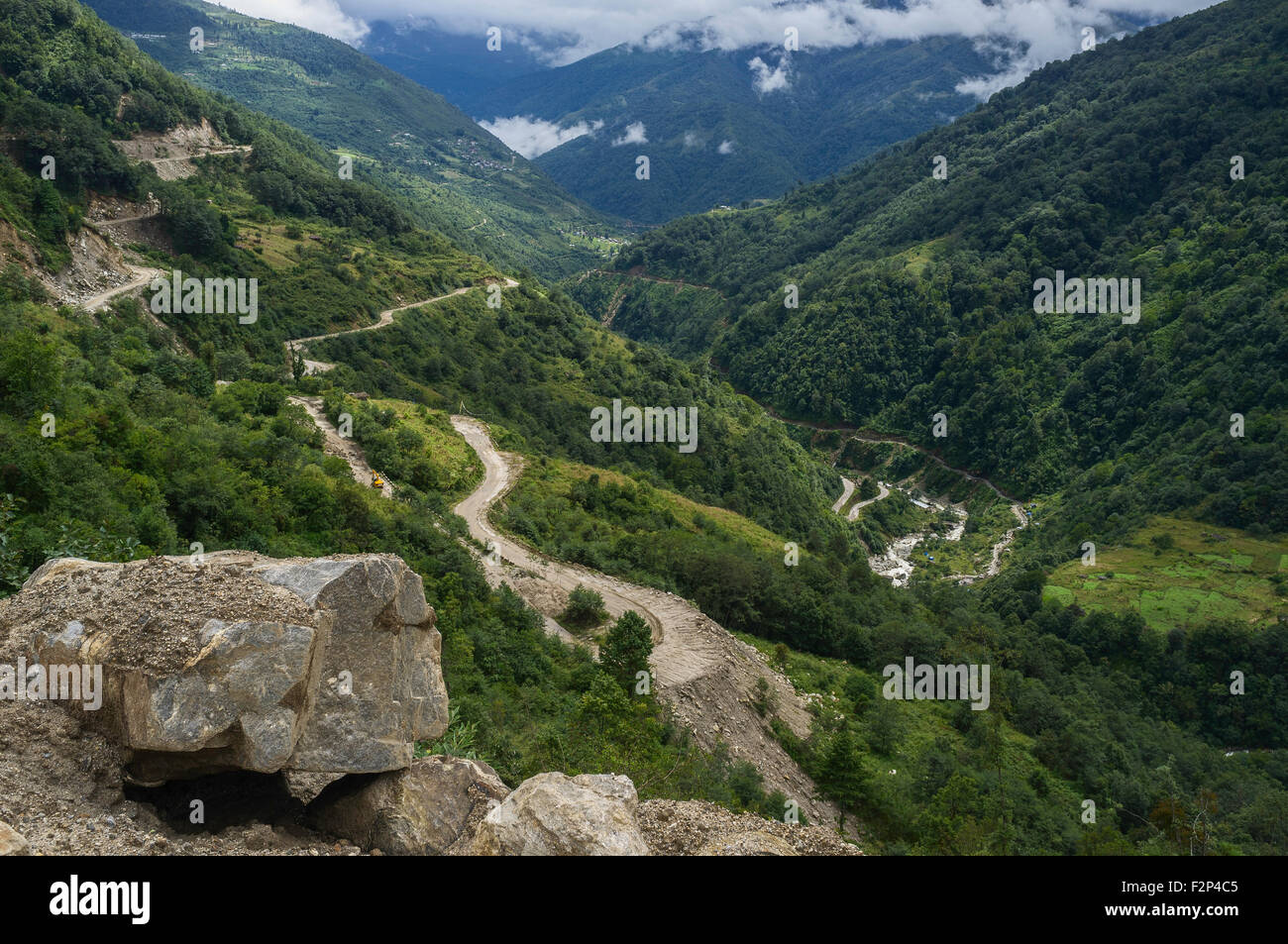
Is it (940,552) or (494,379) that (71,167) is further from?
(940,552)

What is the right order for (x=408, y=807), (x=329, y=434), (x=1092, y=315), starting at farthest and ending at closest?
(x=1092, y=315) < (x=329, y=434) < (x=408, y=807)

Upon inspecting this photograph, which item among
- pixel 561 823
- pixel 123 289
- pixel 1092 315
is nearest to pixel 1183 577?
pixel 1092 315

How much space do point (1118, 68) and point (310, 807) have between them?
9394 inches

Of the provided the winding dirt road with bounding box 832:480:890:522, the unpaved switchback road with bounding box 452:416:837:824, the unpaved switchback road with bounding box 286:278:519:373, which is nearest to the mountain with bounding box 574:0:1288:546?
the winding dirt road with bounding box 832:480:890:522

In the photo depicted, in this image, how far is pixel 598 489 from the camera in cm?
5297

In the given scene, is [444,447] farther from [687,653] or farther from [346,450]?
[687,653]

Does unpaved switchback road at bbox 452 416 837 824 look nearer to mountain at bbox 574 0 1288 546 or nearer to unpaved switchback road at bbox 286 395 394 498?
unpaved switchback road at bbox 286 395 394 498

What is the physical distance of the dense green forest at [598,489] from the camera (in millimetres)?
21922

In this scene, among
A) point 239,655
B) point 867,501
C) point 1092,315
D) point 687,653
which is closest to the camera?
point 239,655

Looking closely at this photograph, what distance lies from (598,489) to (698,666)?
80.8ft

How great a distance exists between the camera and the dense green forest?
2192 centimetres

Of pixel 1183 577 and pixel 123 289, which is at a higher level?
pixel 123 289

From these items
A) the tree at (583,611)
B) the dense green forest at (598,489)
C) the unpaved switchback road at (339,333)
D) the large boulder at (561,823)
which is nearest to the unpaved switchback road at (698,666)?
the tree at (583,611)

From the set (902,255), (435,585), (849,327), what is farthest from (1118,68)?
(435,585)
